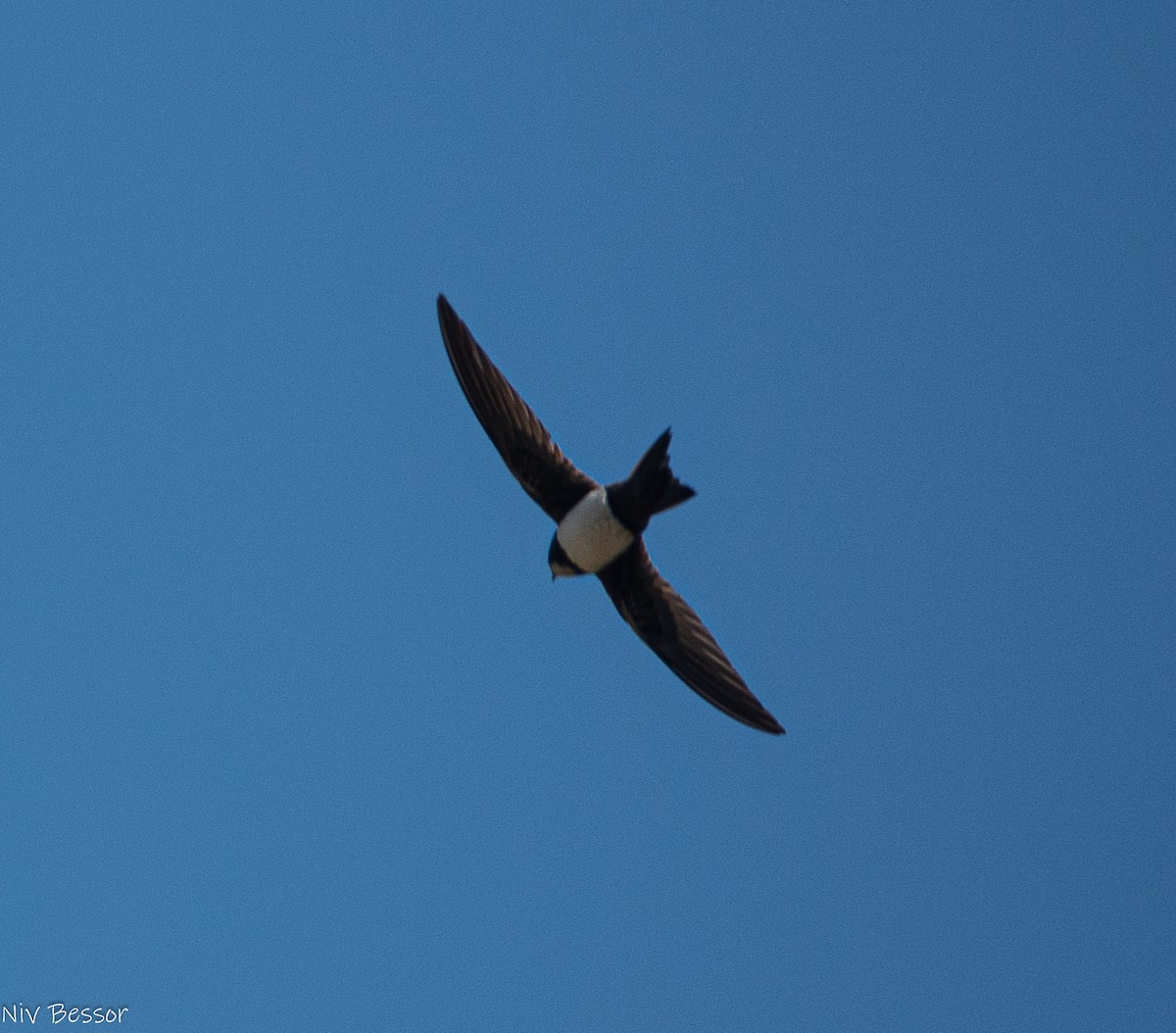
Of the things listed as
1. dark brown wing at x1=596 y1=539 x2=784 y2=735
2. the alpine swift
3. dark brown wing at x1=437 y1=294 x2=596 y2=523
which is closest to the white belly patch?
the alpine swift

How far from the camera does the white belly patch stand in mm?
10070

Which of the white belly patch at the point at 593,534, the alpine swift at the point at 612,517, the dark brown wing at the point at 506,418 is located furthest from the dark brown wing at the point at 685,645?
the dark brown wing at the point at 506,418

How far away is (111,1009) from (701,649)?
161 inches

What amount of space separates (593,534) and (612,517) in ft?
0.51

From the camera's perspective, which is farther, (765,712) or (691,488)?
(765,712)

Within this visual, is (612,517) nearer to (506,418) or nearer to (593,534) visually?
(593,534)

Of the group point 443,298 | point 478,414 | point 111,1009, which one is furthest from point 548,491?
point 111,1009

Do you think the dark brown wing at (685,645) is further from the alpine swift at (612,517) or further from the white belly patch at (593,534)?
the white belly patch at (593,534)

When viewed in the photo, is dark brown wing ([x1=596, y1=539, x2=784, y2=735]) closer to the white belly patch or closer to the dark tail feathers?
the white belly patch

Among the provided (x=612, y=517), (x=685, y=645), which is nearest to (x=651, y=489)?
(x=612, y=517)

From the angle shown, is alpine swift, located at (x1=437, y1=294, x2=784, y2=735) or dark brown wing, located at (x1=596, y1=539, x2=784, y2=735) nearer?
alpine swift, located at (x1=437, y1=294, x2=784, y2=735)

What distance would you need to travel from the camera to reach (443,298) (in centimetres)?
1027

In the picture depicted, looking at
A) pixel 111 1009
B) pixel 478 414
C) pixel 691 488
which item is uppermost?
pixel 478 414

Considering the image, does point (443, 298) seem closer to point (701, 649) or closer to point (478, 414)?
point (478, 414)
